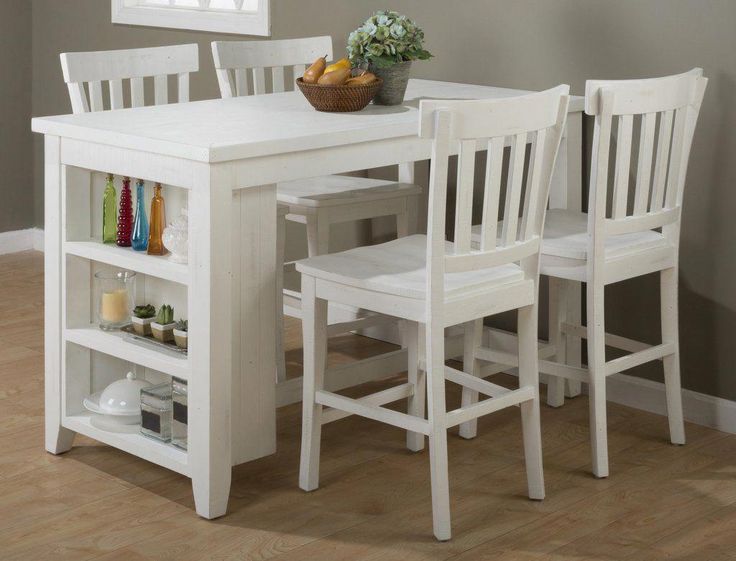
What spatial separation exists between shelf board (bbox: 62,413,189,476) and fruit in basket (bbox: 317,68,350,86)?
3.15ft

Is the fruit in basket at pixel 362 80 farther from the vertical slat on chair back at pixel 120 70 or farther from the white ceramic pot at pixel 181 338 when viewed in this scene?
the white ceramic pot at pixel 181 338

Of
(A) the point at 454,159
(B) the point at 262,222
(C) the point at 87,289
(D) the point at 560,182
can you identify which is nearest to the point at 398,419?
(B) the point at 262,222

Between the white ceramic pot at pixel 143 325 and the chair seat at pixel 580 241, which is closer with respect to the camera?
the white ceramic pot at pixel 143 325

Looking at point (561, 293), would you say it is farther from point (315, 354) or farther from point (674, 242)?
point (315, 354)

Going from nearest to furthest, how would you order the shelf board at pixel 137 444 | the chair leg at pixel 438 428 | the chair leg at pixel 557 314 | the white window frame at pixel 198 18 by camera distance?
the chair leg at pixel 438 428, the shelf board at pixel 137 444, the chair leg at pixel 557 314, the white window frame at pixel 198 18

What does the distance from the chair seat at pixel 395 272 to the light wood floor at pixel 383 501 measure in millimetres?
513

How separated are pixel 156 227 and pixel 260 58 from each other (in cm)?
116

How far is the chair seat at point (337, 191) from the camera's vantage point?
3305 millimetres

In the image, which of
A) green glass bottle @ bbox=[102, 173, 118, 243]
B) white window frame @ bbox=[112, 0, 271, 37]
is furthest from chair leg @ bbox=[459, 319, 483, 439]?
white window frame @ bbox=[112, 0, 271, 37]

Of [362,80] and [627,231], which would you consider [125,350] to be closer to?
[362,80]

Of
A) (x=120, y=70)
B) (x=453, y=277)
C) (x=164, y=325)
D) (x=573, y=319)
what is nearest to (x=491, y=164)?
(x=453, y=277)

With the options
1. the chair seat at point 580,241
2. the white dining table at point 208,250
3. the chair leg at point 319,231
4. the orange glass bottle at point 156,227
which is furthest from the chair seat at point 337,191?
the orange glass bottle at point 156,227

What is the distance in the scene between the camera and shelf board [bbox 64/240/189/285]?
2.55 m

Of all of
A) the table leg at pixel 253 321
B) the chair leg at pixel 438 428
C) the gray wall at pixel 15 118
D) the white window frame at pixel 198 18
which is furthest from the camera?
the gray wall at pixel 15 118
